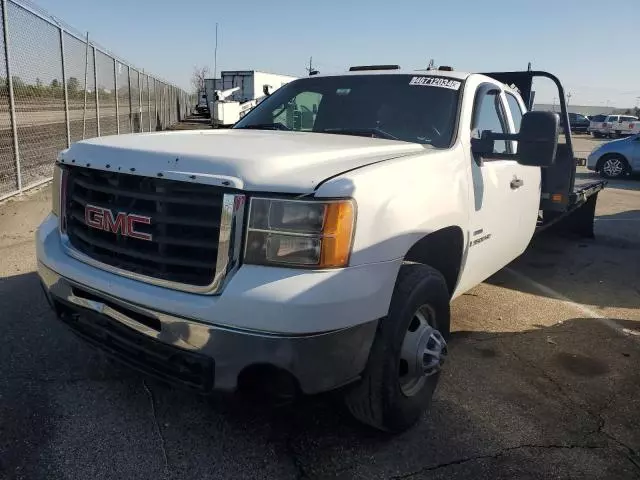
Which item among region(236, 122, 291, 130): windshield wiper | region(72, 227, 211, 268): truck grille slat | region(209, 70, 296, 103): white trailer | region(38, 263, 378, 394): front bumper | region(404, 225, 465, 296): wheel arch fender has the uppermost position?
A: region(209, 70, 296, 103): white trailer

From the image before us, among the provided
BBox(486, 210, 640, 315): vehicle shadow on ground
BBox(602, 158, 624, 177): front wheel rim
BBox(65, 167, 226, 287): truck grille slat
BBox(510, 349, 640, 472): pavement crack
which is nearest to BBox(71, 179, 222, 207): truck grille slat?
BBox(65, 167, 226, 287): truck grille slat

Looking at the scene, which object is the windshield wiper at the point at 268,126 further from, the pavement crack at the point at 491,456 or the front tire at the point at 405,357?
the pavement crack at the point at 491,456

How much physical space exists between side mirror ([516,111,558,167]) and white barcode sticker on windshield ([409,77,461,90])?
643 mm

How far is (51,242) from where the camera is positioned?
2877 millimetres

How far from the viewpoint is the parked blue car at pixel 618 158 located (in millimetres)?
16516

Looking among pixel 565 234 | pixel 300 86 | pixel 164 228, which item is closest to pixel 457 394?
pixel 164 228

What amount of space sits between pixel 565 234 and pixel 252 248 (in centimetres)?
726

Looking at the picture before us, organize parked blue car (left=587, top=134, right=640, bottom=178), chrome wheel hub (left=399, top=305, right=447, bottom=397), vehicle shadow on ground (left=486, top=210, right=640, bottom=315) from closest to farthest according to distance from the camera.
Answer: chrome wheel hub (left=399, top=305, right=447, bottom=397) < vehicle shadow on ground (left=486, top=210, right=640, bottom=315) < parked blue car (left=587, top=134, right=640, bottom=178)

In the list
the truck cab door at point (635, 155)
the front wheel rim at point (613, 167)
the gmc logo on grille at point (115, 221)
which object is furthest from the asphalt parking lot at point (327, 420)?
the front wheel rim at point (613, 167)

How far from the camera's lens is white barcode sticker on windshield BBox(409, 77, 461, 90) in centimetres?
363

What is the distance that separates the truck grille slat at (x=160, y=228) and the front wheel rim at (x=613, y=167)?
1762 centimetres

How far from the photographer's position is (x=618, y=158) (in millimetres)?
16719

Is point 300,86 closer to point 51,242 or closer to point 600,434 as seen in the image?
point 51,242

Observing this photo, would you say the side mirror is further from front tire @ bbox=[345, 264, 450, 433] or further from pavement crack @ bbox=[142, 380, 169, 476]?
pavement crack @ bbox=[142, 380, 169, 476]
